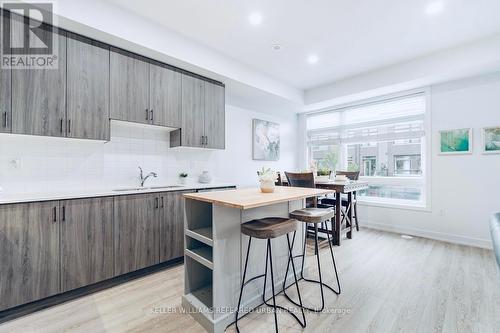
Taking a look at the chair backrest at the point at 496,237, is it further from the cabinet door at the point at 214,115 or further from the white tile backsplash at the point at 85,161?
the white tile backsplash at the point at 85,161

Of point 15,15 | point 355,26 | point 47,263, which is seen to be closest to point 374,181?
point 355,26

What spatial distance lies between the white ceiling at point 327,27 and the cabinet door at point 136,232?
2.03 m

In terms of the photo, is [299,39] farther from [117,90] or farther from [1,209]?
[1,209]

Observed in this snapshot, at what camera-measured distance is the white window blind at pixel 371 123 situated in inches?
159

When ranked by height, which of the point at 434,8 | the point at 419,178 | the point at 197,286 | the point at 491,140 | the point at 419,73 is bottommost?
the point at 197,286

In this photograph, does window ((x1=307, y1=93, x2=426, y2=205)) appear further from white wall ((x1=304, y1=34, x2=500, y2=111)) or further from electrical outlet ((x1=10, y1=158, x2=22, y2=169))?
electrical outlet ((x1=10, y1=158, x2=22, y2=169))

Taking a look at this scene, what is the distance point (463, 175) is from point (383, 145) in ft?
4.15

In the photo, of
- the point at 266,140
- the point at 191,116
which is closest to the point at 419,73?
the point at 266,140

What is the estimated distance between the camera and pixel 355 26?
267cm

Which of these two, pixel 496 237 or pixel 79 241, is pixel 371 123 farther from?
pixel 79 241

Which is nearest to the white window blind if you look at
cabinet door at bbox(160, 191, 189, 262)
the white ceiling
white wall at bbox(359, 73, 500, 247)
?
white wall at bbox(359, 73, 500, 247)

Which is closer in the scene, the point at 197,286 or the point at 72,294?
the point at 197,286

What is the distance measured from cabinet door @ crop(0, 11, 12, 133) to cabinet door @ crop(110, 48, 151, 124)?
2.53 feet

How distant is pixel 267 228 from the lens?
1.63m
